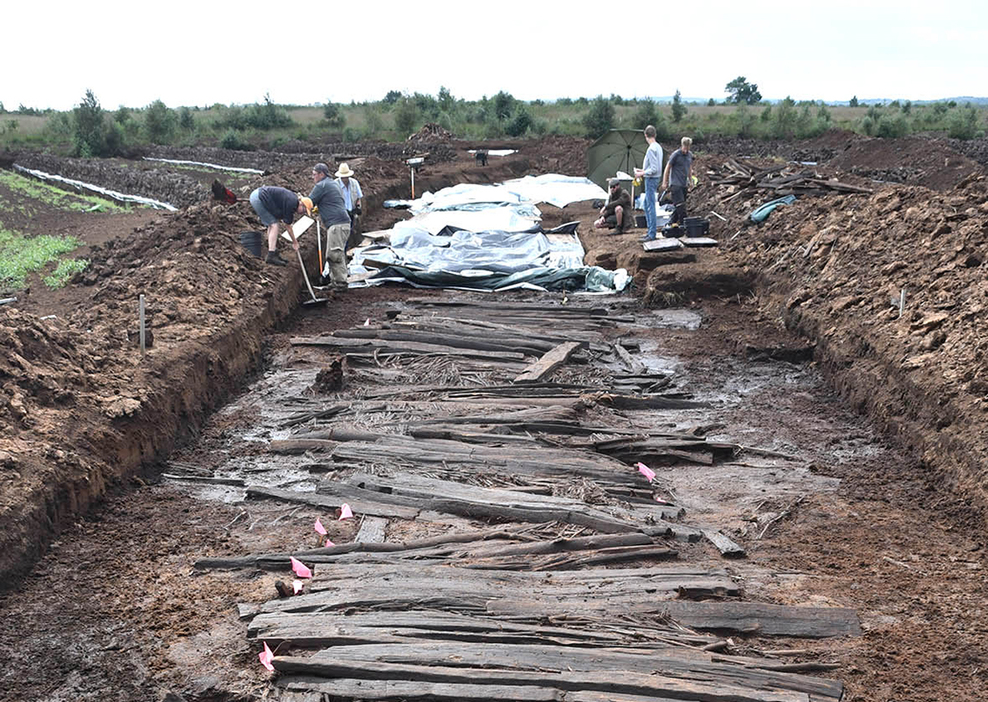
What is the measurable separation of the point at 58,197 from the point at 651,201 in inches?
717

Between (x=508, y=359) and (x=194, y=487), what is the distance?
13.6ft

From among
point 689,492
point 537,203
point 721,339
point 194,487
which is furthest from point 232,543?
point 537,203

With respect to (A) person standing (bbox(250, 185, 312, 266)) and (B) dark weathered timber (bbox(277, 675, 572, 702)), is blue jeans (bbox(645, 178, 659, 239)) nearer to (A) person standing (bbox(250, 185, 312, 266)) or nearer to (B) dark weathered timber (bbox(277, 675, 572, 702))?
(A) person standing (bbox(250, 185, 312, 266))

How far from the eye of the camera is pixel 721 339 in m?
12.2

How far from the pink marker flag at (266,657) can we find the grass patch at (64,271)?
11113 millimetres

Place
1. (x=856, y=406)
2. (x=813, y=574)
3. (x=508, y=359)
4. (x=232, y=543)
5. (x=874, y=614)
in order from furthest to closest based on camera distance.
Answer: (x=508, y=359)
(x=856, y=406)
(x=232, y=543)
(x=813, y=574)
(x=874, y=614)

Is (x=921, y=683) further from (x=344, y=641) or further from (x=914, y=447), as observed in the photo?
(x=914, y=447)

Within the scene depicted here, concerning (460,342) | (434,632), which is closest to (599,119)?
(460,342)

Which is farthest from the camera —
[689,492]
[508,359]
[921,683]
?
[508,359]

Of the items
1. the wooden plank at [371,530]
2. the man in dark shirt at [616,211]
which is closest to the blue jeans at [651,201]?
the man in dark shirt at [616,211]

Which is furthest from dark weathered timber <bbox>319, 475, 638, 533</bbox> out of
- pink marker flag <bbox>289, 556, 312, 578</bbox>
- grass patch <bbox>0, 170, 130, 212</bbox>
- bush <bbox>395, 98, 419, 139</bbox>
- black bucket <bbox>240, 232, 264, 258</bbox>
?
bush <bbox>395, 98, 419, 139</bbox>

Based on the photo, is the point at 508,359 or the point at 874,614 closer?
the point at 874,614

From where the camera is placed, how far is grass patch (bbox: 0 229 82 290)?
1531cm

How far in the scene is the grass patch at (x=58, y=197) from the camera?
24.6 m
